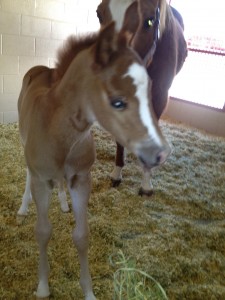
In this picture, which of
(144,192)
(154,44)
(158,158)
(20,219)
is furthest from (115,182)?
(158,158)

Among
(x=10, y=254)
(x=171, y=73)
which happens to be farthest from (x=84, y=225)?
(x=171, y=73)

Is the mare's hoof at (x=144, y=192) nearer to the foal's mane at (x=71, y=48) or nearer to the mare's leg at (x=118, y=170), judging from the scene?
the mare's leg at (x=118, y=170)

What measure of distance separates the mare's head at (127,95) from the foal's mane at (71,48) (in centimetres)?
14

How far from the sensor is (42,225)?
1.23 meters

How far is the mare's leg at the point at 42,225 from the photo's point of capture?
118 centimetres

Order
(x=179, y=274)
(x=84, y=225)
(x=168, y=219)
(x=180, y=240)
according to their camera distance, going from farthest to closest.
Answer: (x=168, y=219)
(x=180, y=240)
(x=179, y=274)
(x=84, y=225)

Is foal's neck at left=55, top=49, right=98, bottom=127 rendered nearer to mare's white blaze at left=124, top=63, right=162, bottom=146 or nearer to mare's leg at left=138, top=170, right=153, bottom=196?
mare's white blaze at left=124, top=63, right=162, bottom=146

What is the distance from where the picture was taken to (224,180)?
8.52 feet

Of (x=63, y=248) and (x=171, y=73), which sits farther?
(x=171, y=73)

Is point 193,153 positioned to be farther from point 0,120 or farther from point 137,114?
point 137,114

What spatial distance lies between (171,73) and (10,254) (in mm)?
1513

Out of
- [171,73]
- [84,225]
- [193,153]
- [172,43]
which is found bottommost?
[193,153]

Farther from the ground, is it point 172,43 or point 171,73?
point 172,43

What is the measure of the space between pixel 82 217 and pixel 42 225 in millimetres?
167
